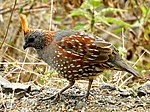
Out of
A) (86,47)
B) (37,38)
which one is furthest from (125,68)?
(37,38)

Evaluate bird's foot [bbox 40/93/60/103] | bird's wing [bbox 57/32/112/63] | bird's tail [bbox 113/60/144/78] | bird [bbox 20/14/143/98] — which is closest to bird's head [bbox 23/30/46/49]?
bird [bbox 20/14/143/98]

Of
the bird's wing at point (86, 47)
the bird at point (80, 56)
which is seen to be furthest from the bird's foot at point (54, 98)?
the bird's wing at point (86, 47)

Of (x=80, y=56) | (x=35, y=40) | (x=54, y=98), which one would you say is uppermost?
(x=35, y=40)

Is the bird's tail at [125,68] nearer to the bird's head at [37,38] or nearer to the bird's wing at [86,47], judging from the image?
the bird's wing at [86,47]

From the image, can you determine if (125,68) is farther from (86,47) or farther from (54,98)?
(54,98)

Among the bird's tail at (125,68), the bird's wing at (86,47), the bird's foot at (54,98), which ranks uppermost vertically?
the bird's wing at (86,47)

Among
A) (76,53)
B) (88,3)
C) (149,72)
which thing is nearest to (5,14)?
(88,3)

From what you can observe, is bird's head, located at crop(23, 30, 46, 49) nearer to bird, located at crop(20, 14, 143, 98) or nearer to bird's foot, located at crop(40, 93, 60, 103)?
bird, located at crop(20, 14, 143, 98)

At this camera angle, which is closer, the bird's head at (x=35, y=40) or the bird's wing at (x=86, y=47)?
the bird's wing at (x=86, y=47)

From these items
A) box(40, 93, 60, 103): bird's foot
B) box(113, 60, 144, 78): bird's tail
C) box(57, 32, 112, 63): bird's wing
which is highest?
box(57, 32, 112, 63): bird's wing

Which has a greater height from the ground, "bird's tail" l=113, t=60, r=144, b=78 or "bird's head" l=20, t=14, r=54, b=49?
"bird's head" l=20, t=14, r=54, b=49

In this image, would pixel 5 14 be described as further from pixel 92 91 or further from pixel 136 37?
pixel 92 91

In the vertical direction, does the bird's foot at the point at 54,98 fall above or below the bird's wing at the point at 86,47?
below

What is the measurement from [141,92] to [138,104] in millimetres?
316
